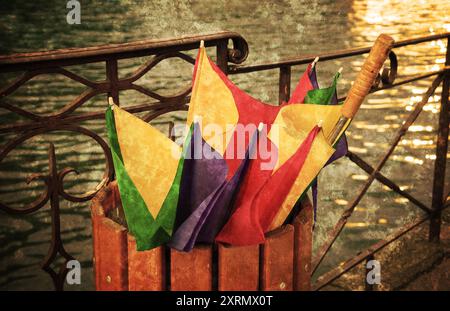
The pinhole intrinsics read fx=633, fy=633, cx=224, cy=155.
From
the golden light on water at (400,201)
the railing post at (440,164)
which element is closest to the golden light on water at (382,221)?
the golden light on water at (400,201)

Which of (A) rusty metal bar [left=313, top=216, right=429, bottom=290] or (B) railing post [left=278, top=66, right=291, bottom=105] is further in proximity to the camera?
(A) rusty metal bar [left=313, top=216, right=429, bottom=290]

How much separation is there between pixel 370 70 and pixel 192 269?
695 mm

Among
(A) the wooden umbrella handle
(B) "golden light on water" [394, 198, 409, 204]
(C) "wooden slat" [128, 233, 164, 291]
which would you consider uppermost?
(A) the wooden umbrella handle

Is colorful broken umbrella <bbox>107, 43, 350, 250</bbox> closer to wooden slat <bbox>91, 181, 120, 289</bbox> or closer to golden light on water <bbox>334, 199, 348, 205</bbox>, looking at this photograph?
wooden slat <bbox>91, 181, 120, 289</bbox>

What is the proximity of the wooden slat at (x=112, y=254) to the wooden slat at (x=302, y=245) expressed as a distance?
1.55ft

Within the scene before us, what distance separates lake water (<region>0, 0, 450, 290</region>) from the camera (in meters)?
5.24

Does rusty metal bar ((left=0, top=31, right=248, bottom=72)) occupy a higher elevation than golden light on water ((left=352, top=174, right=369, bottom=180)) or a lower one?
higher

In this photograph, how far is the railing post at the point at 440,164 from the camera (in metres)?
3.72

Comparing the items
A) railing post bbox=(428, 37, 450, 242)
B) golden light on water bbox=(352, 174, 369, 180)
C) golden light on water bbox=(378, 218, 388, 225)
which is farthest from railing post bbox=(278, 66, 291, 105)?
golden light on water bbox=(352, 174, 369, 180)

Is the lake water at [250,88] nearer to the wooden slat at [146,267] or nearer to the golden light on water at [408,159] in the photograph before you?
the golden light on water at [408,159]

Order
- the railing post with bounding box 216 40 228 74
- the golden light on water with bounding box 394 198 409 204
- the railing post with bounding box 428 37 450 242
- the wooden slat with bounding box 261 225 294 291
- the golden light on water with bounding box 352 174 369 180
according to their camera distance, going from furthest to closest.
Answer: the golden light on water with bounding box 352 174 369 180
the golden light on water with bounding box 394 198 409 204
the railing post with bounding box 428 37 450 242
the railing post with bounding box 216 40 228 74
the wooden slat with bounding box 261 225 294 291

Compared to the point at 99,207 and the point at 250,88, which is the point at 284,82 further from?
the point at 250,88

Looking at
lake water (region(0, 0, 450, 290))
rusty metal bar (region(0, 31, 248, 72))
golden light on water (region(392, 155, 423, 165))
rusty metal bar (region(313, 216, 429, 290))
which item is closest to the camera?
rusty metal bar (region(0, 31, 248, 72))

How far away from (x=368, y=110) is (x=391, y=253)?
14.7 feet
